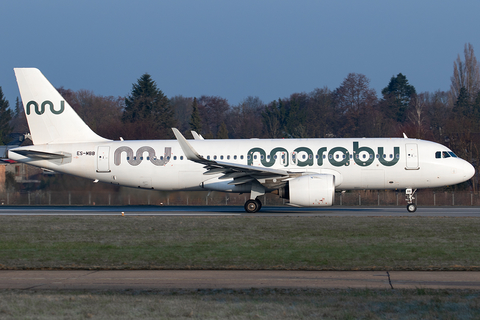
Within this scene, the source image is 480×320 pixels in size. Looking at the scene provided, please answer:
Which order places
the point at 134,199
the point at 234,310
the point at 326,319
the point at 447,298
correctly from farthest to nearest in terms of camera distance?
1. the point at 134,199
2. the point at 447,298
3. the point at 234,310
4. the point at 326,319

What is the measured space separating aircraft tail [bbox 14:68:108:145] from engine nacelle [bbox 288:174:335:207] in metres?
12.0

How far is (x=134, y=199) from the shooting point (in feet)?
121

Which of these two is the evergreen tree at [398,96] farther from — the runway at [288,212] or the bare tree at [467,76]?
the runway at [288,212]

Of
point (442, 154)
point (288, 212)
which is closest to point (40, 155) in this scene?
point (288, 212)

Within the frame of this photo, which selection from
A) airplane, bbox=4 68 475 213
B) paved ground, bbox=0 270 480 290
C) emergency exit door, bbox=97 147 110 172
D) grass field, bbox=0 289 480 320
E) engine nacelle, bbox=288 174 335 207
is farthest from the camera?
emergency exit door, bbox=97 147 110 172

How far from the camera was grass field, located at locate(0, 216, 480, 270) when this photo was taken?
12.5 meters

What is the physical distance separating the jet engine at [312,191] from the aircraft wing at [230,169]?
952mm

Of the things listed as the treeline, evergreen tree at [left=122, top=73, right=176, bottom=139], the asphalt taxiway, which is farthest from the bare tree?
the asphalt taxiway

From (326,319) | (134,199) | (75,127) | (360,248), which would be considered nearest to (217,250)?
(360,248)

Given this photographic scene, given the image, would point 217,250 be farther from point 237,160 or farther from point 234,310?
point 237,160

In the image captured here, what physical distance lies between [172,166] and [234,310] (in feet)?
68.1

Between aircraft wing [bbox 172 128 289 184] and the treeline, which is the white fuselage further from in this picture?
the treeline

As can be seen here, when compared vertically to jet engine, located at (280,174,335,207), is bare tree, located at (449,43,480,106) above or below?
above

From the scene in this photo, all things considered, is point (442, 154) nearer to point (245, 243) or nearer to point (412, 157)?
point (412, 157)
